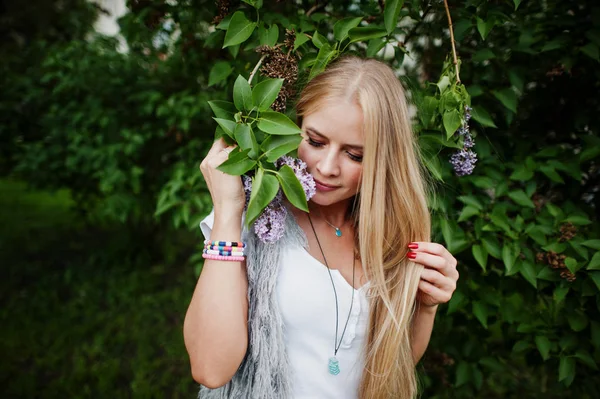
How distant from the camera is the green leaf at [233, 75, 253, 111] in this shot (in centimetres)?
105

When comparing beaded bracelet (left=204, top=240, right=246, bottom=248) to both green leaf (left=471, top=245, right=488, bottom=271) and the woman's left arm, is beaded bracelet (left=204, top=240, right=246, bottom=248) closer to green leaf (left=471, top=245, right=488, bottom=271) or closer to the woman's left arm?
the woman's left arm

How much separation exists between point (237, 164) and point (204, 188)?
134 centimetres

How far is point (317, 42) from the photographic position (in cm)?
136

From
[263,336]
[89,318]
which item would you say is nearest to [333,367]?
[263,336]

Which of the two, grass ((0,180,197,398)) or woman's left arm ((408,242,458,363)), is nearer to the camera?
woman's left arm ((408,242,458,363))

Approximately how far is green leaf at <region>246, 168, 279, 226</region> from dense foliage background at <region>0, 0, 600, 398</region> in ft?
1.77

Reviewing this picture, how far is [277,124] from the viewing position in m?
1.04

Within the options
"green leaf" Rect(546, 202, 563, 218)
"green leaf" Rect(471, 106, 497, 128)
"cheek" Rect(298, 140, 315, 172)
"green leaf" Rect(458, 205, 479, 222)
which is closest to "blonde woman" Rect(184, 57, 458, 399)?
"cheek" Rect(298, 140, 315, 172)

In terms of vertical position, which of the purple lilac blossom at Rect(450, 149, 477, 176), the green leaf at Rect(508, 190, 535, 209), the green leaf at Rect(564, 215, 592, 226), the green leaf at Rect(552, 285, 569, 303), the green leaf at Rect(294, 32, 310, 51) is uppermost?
the green leaf at Rect(294, 32, 310, 51)

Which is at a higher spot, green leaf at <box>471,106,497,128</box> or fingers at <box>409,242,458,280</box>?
green leaf at <box>471,106,497,128</box>

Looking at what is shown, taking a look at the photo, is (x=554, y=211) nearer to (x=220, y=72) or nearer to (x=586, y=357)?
(x=586, y=357)

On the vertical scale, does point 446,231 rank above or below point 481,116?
below

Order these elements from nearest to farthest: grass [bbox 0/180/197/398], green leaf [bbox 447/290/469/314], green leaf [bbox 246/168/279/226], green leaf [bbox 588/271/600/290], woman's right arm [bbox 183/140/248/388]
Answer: green leaf [bbox 246/168/279/226] < woman's right arm [bbox 183/140/248/388] < green leaf [bbox 588/271/600/290] < green leaf [bbox 447/290/469/314] < grass [bbox 0/180/197/398]

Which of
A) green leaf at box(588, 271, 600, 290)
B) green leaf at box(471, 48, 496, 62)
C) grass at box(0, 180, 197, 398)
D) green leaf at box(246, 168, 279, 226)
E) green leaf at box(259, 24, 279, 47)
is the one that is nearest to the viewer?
green leaf at box(246, 168, 279, 226)
